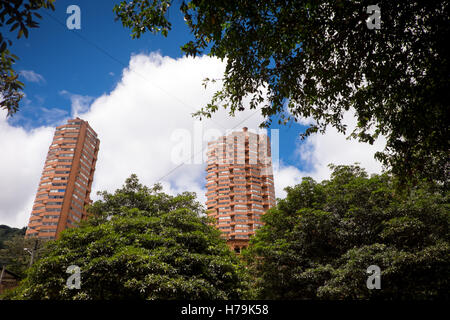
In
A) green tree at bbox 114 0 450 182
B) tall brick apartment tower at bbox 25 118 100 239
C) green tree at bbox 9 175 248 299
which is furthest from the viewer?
tall brick apartment tower at bbox 25 118 100 239

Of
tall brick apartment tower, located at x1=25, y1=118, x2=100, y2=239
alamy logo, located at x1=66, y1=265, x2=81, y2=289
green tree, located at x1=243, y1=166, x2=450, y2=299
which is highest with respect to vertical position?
tall brick apartment tower, located at x1=25, y1=118, x2=100, y2=239

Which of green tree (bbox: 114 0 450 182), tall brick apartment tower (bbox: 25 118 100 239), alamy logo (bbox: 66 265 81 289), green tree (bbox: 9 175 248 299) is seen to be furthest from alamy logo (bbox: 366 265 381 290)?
tall brick apartment tower (bbox: 25 118 100 239)

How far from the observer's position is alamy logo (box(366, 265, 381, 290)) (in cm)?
1251

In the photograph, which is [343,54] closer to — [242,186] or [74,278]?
[74,278]

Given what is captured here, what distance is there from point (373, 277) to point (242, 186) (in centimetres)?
5876

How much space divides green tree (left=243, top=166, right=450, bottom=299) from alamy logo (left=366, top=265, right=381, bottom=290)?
21 centimetres

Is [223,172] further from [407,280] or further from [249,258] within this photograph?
[407,280]

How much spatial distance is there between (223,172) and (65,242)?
6464 centimetres

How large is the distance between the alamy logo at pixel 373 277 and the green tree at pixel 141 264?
579 centimetres

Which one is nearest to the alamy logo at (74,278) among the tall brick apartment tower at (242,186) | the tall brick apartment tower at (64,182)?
the tall brick apartment tower at (242,186)

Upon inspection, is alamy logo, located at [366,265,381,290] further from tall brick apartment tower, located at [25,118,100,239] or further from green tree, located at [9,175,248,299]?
tall brick apartment tower, located at [25,118,100,239]

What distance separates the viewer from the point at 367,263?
12.8 meters

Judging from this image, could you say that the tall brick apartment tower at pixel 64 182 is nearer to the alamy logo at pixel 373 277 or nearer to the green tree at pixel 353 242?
the green tree at pixel 353 242
